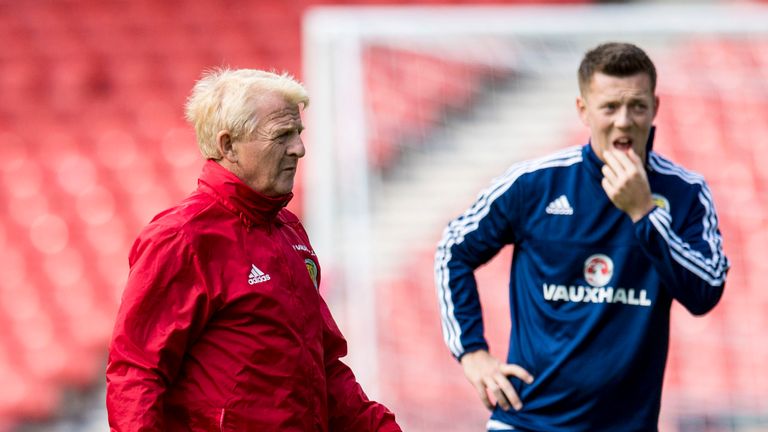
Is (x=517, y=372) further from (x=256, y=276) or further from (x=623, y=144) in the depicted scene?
(x=256, y=276)

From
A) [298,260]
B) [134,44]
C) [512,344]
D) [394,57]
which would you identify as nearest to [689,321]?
[394,57]

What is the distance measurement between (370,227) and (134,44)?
12.9ft

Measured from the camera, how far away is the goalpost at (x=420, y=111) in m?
5.71

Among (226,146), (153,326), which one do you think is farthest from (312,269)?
(153,326)

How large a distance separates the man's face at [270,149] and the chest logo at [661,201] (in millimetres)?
1093

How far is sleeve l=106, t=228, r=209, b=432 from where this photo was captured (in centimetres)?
237

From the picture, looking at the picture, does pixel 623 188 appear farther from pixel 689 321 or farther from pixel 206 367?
pixel 689 321

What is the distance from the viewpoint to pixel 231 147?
8.59 feet

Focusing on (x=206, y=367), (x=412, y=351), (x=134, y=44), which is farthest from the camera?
(x=134, y=44)

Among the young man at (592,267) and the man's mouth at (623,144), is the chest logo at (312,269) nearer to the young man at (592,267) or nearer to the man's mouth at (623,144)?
the young man at (592,267)

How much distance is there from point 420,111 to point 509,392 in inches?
141

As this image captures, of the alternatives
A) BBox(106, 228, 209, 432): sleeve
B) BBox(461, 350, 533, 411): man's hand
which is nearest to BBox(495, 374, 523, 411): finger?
BBox(461, 350, 533, 411): man's hand

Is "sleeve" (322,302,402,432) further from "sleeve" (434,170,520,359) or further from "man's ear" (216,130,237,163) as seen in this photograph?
"sleeve" (434,170,520,359)

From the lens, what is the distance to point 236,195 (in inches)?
101
